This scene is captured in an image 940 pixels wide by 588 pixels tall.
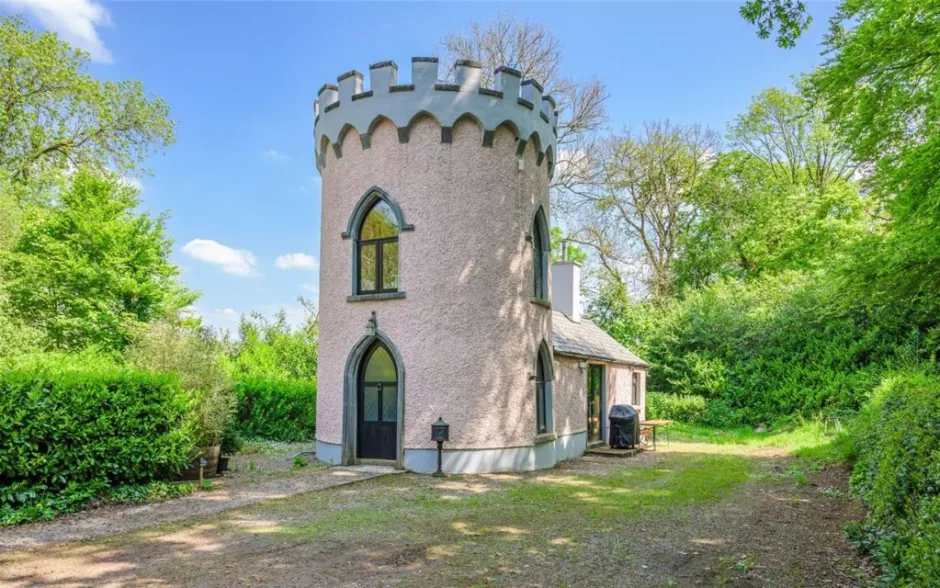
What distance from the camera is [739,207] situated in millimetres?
32250

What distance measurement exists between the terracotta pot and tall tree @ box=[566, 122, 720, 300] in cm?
2286

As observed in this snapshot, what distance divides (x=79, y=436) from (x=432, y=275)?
625 centimetres

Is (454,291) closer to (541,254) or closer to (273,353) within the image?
(541,254)

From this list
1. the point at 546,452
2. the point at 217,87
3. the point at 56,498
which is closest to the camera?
the point at 56,498

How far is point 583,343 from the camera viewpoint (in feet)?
54.1

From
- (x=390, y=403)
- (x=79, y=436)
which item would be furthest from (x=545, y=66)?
(x=79, y=436)

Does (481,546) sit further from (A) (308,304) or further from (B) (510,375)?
(A) (308,304)

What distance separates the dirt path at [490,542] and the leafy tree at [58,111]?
2520cm

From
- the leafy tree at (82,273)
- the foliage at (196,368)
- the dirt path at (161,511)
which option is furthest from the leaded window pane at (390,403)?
the leafy tree at (82,273)

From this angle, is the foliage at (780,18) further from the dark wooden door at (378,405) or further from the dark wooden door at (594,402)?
the dark wooden door at (594,402)

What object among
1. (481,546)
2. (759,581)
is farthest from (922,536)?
(481,546)

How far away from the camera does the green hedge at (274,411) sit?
1739 centimetres

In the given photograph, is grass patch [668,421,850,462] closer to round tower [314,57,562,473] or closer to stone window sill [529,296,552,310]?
round tower [314,57,562,473]

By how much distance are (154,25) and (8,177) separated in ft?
→ 51.3
